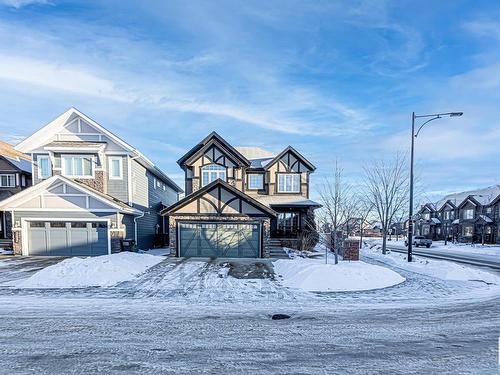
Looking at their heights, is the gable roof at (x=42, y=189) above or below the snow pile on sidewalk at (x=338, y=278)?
above

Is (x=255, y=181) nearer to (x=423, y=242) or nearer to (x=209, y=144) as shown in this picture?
(x=209, y=144)

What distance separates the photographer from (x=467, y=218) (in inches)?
1640

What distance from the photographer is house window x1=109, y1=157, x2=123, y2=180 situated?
1830 cm

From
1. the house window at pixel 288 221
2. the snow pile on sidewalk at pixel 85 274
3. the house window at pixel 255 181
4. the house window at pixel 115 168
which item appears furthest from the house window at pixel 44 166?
the house window at pixel 288 221

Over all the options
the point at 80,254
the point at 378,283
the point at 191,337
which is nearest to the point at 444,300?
the point at 378,283

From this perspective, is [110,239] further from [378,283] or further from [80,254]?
[378,283]

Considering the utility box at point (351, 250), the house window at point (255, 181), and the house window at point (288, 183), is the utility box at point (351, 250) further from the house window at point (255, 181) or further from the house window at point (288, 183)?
the house window at point (255, 181)

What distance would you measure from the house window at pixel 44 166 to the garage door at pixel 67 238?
369 centimetres

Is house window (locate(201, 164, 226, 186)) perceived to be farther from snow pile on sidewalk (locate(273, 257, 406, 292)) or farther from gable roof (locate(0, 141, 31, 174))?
gable roof (locate(0, 141, 31, 174))

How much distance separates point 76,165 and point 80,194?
3.01 m

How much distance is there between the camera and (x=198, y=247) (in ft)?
53.1

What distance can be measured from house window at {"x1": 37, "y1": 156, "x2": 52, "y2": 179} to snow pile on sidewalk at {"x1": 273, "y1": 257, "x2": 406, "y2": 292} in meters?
17.7

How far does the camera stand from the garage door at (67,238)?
1633cm

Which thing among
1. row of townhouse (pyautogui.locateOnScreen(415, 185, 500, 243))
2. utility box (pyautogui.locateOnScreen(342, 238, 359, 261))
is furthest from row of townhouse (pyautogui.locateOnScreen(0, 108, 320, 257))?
row of townhouse (pyautogui.locateOnScreen(415, 185, 500, 243))
